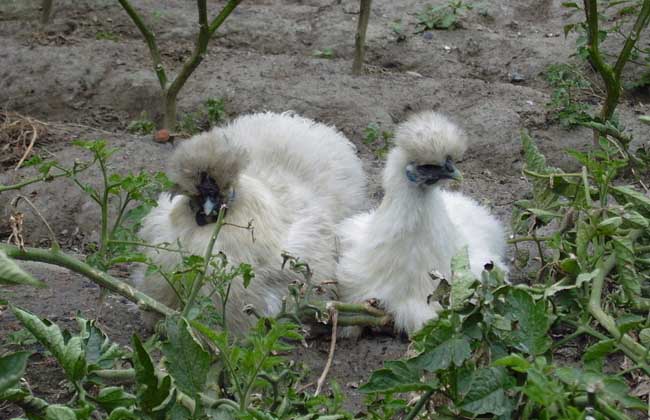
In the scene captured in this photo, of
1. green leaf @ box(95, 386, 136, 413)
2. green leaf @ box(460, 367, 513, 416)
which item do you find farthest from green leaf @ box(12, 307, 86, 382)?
green leaf @ box(460, 367, 513, 416)

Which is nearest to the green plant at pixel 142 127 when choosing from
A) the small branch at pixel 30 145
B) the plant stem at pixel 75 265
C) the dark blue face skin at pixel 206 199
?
the small branch at pixel 30 145

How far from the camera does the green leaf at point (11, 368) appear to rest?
2041mm

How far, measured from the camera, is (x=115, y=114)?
7.23 metres

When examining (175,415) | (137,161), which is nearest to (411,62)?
(137,161)

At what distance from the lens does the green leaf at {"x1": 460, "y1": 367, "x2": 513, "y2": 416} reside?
2396mm

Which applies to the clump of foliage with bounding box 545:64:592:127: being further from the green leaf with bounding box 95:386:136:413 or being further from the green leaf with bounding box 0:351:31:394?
the green leaf with bounding box 0:351:31:394

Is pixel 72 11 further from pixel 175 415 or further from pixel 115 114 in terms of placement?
pixel 175 415

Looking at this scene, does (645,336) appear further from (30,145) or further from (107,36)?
(107,36)

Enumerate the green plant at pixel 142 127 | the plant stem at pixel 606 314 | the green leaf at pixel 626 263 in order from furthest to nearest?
1. the green plant at pixel 142 127
2. the green leaf at pixel 626 263
3. the plant stem at pixel 606 314

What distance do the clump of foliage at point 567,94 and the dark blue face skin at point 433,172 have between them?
8.29ft

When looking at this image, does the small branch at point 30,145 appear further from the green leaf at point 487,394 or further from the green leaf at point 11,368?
the green leaf at point 487,394

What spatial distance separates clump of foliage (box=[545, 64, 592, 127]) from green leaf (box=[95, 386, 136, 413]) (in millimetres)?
4721

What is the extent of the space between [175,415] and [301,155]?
112 inches

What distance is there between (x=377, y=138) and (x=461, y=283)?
3946 millimetres
